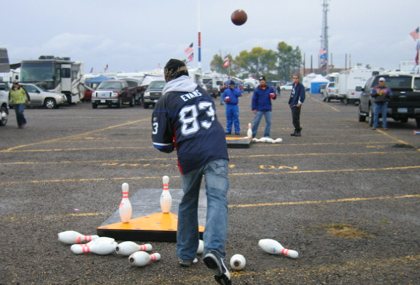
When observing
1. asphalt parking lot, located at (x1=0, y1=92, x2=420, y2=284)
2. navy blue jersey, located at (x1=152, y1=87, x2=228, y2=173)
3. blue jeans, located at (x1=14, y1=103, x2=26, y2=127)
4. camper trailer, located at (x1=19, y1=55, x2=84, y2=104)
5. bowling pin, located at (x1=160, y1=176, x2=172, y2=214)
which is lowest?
asphalt parking lot, located at (x1=0, y1=92, x2=420, y2=284)

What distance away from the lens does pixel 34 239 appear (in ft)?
17.6

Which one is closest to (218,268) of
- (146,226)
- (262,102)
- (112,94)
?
(146,226)

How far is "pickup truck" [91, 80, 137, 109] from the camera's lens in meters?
33.2

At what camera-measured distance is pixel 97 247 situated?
4820 mm

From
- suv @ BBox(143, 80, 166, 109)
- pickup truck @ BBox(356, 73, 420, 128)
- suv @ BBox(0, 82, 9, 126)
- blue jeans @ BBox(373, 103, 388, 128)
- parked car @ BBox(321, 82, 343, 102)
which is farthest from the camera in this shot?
parked car @ BBox(321, 82, 343, 102)

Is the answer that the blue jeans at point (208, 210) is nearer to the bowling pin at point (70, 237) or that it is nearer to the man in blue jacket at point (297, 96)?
the bowling pin at point (70, 237)

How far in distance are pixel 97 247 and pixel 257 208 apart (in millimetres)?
2478

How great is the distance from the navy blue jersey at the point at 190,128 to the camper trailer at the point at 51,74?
3240 centimetres

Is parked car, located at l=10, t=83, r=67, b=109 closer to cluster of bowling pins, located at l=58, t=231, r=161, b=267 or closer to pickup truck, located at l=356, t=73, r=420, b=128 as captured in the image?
pickup truck, located at l=356, t=73, r=420, b=128

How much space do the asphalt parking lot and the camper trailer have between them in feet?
74.6

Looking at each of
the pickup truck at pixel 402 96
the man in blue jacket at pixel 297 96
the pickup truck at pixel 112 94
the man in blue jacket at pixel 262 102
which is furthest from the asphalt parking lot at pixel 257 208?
the pickup truck at pixel 112 94

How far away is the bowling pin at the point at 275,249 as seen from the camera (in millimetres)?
4727

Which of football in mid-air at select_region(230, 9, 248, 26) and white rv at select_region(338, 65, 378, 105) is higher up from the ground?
football in mid-air at select_region(230, 9, 248, 26)

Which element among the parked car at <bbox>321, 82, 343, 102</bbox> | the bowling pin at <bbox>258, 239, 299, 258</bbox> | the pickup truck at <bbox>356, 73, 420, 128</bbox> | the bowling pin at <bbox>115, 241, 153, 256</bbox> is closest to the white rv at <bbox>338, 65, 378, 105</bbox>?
the parked car at <bbox>321, 82, 343, 102</bbox>
